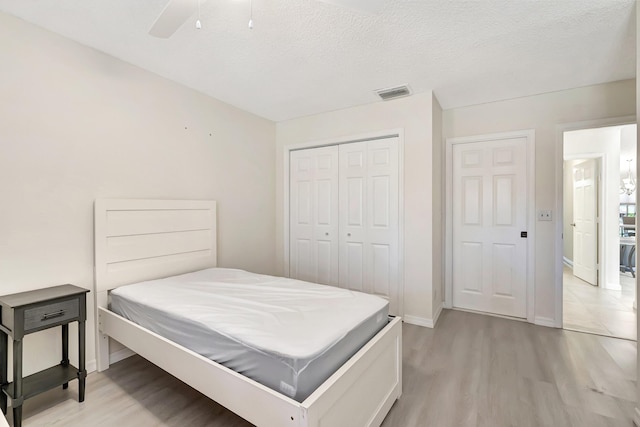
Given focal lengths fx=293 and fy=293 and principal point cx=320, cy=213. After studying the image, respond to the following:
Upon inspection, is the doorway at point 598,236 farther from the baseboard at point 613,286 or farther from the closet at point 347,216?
the closet at point 347,216

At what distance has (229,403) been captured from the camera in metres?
1.35

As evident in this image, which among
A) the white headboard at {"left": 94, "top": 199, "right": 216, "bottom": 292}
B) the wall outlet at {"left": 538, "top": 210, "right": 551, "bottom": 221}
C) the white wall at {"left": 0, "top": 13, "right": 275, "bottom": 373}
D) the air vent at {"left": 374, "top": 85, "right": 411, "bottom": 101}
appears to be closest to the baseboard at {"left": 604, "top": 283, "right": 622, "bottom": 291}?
the wall outlet at {"left": 538, "top": 210, "right": 551, "bottom": 221}

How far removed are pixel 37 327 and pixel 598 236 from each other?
6325 mm

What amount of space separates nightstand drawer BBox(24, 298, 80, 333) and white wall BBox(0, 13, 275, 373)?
1.09 feet

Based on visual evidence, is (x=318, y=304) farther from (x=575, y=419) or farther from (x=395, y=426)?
(x=575, y=419)

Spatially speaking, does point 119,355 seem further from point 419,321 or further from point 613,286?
point 613,286

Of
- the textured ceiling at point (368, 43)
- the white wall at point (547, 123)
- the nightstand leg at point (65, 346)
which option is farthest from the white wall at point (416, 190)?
the nightstand leg at point (65, 346)

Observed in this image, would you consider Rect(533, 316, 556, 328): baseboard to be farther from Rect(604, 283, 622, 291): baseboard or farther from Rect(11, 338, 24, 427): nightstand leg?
Rect(11, 338, 24, 427): nightstand leg

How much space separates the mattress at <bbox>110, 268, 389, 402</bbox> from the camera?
48.9 inches

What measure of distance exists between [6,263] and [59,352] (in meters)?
0.70

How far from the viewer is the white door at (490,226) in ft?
10.3

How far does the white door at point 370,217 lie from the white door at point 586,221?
139 inches

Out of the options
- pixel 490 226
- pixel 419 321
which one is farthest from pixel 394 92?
pixel 419 321

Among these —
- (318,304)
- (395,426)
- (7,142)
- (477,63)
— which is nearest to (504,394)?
(395,426)
